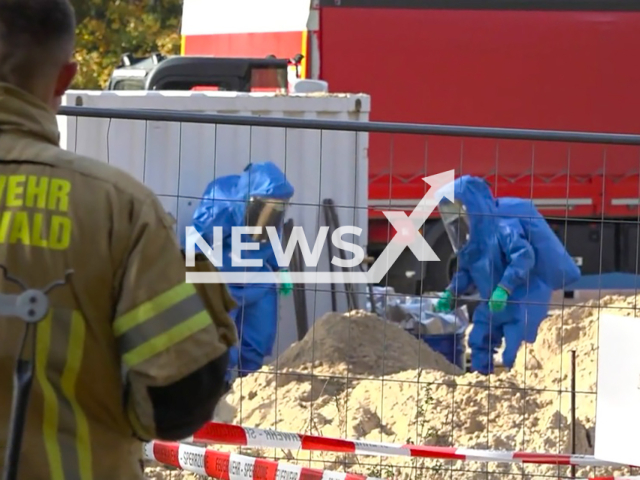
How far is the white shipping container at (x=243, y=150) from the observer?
24.3 feet

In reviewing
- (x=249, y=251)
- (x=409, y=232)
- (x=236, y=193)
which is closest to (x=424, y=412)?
(x=409, y=232)

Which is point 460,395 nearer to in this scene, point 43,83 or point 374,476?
point 374,476

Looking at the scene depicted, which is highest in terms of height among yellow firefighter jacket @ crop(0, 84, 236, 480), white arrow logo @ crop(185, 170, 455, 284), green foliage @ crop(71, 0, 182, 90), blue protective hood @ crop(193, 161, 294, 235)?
green foliage @ crop(71, 0, 182, 90)

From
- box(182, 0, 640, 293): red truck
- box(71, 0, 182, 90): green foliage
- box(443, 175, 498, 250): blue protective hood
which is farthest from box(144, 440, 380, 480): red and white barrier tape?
box(71, 0, 182, 90): green foliage

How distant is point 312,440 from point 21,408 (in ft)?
9.86

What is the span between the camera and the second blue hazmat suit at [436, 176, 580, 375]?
7789 millimetres

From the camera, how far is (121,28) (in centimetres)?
2058

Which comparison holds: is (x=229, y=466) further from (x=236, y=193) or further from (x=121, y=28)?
(x=121, y=28)

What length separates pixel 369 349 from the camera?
21.7ft

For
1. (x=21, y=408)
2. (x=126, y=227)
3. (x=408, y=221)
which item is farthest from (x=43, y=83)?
(x=408, y=221)

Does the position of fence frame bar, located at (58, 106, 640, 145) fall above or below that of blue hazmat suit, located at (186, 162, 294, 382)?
above

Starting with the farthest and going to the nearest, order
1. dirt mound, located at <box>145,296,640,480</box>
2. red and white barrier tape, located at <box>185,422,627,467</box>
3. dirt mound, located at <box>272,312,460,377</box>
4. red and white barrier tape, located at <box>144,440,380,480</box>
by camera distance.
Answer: dirt mound, located at <box>272,312,460,377</box>, dirt mound, located at <box>145,296,640,480</box>, red and white barrier tape, located at <box>185,422,627,467</box>, red and white barrier tape, located at <box>144,440,380,480</box>

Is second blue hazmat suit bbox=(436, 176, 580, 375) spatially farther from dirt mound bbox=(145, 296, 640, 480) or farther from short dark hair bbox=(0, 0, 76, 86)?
short dark hair bbox=(0, 0, 76, 86)

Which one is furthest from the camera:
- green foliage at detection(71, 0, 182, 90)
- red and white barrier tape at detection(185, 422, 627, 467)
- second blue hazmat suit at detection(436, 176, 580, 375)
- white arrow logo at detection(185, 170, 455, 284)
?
green foliage at detection(71, 0, 182, 90)
